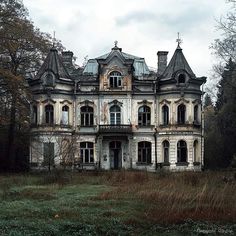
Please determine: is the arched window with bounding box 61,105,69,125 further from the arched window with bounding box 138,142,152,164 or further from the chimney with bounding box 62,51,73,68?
the arched window with bounding box 138,142,152,164

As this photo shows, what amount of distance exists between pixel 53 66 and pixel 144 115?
971 centimetres

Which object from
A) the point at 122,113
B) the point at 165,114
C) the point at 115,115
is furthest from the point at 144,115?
the point at 115,115

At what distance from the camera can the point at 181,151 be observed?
4550 cm

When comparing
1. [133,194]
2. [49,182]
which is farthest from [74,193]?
[49,182]

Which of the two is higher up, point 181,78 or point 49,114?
point 181,78

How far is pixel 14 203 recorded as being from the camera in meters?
16.2

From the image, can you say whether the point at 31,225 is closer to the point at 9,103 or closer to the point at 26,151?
the point at 9,103

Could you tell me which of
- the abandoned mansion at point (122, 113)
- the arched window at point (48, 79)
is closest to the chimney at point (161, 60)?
the abandoned mansion at point (122, 113)

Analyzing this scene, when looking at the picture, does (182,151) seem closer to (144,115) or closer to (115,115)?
(144,115)

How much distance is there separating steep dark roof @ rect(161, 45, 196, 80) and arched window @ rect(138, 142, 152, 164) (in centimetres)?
652

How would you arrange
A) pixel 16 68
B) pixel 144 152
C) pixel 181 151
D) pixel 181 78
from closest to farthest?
1. pixel 16 68
2. pixel 181 78
3. pixel 181 151
4. pixel 144 152

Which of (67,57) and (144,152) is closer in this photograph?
(144,152)

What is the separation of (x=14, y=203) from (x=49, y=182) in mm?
10290

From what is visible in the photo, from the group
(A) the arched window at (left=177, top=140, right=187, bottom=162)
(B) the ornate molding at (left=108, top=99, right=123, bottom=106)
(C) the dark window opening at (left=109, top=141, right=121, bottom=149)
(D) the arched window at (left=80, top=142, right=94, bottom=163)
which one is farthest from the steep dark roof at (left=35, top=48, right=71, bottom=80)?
(A) the arched window at (left=177, top=140, right=187, bottom=162)
